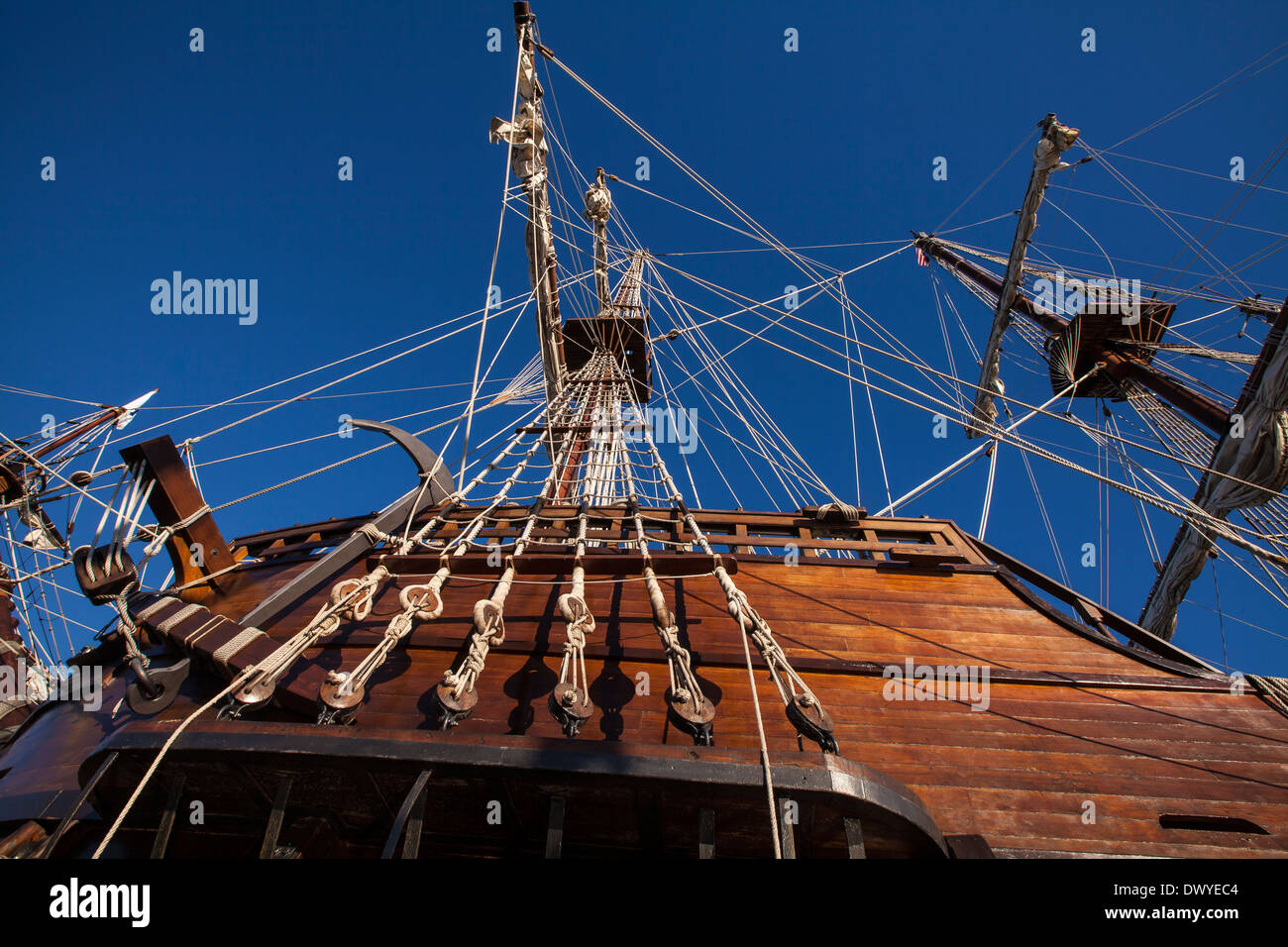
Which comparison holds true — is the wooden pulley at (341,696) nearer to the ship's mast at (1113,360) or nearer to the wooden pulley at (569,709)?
the wooden pulley at (569,709)

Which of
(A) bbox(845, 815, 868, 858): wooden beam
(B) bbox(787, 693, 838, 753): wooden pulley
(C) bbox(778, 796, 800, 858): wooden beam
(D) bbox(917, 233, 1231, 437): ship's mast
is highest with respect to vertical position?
(D) bbox(917, 233, 1231, 437): ship's mast

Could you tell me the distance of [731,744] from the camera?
267 centimetres

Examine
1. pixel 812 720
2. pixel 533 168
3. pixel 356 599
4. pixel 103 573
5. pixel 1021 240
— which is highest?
pixel 1021 240

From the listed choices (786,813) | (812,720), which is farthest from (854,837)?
(812,720)

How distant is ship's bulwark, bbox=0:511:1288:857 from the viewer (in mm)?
1718

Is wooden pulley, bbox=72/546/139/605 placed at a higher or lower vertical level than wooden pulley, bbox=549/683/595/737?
higher

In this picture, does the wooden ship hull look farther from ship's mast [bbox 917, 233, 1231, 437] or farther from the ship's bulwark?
ship's mast [bbox 917, 233, 1231, 437]

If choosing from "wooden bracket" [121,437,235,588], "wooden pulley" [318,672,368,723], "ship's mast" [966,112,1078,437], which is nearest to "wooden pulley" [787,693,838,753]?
"wooden pulley" [318,672,368,723]

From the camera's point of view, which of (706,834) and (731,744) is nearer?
(706,834)

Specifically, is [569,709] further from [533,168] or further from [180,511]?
[533,168]
